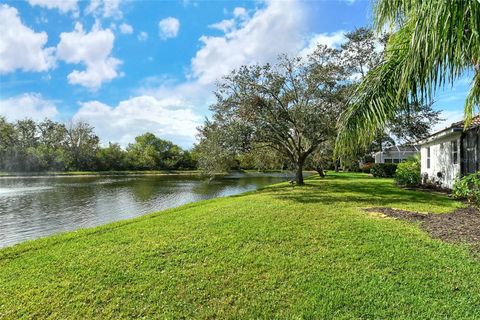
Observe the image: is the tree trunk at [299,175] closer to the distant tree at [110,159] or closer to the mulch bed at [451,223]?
the mulch bed at [451,223]

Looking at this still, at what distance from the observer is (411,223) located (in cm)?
652

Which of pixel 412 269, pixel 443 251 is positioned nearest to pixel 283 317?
pixel 412 269

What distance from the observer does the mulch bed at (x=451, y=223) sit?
17.4 ft

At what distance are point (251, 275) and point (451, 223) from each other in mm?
4784

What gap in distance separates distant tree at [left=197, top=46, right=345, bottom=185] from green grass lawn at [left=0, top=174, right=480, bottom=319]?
29.9ft

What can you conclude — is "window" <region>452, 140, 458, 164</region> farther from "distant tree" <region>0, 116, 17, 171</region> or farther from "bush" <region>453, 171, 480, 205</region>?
"distant tree" <region>0, 116, 17, 171</region>

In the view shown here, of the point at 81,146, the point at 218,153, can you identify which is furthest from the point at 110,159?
the point at 218,153

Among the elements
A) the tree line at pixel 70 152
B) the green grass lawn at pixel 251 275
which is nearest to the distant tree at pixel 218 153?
the green grass lawn at pixel 251 275

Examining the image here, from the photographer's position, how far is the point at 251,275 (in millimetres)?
4102

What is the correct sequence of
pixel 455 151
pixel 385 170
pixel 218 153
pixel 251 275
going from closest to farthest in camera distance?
pixel 251 275 → pixel 455 151 → pixel 218 153 → pixel 385 170

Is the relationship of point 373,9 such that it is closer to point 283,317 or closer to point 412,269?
point 412,269

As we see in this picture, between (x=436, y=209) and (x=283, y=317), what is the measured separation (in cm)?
698

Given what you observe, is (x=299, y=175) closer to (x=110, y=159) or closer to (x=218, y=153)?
(x=218, y=153)

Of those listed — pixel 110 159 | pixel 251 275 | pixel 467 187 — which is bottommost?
pixel 251 275
